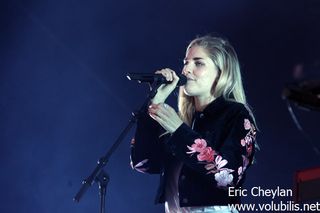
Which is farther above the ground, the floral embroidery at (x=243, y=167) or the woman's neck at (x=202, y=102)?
the woman's neck at (x=202, y=102)

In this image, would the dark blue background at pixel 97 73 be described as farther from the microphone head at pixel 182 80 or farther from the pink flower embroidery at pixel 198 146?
the pink flower embroidery at pixel 198 146

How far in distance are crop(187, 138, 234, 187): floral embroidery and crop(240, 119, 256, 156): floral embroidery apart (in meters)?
0.12

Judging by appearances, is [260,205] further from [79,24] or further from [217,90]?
[79,24]

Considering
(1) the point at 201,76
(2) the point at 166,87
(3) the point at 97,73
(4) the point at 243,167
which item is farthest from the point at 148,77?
(3) the point at 97,73

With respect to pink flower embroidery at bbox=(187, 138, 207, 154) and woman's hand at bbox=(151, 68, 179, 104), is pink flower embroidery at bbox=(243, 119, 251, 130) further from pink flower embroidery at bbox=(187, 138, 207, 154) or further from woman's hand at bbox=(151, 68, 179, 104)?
woman's hand at bbox=(151, 68, 179, 104)

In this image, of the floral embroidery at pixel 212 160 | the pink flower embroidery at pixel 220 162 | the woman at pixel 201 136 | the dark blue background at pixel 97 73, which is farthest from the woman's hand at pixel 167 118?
the dark blue background at pixel 97 73

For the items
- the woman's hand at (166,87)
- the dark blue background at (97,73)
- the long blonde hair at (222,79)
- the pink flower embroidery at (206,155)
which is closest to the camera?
the pink flower embroidery at (206,155)

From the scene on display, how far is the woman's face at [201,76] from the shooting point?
2.95m

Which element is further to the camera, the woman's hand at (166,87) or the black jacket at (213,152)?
the woman's hand at (166,87)

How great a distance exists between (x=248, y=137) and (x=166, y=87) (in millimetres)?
395

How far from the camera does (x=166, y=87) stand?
2838 mm

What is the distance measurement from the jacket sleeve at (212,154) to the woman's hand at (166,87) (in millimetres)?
184

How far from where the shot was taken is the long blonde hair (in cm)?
293

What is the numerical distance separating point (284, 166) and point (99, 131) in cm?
99
